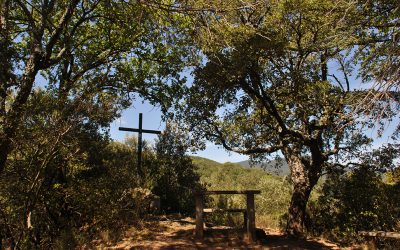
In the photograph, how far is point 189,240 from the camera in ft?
34.7

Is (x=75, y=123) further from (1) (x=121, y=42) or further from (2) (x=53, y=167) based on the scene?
(1) (x=121, y=42)

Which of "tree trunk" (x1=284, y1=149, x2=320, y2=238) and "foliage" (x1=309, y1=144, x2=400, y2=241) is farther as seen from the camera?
"tree trunk" (x1=284, y1=149, x2=320, y2=238)

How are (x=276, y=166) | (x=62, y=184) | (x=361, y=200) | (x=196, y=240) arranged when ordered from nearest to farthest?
(x=196, y=240), (x=62, y=184), (x=361, y=200), (x=276, y=166)

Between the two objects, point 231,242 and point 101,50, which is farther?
point 101,50

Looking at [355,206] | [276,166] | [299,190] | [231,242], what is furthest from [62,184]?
[355,206]

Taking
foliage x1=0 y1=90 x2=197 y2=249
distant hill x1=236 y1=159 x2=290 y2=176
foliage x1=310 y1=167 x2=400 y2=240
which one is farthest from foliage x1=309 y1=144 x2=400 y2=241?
foliage x1=0 y1=90 x2=197 y2=249

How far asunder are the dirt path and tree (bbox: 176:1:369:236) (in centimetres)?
166

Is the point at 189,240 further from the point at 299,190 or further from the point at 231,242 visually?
the point at 299,190

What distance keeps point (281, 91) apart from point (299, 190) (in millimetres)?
4032

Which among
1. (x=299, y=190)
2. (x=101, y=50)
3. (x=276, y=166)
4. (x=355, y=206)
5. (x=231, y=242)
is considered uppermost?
(x=101, y=50)

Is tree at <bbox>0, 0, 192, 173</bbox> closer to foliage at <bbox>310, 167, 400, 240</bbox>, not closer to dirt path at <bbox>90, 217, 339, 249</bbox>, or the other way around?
dirt path at <bbox>90, 217, 339, 249</bbox>

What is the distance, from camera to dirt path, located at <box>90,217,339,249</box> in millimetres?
10125

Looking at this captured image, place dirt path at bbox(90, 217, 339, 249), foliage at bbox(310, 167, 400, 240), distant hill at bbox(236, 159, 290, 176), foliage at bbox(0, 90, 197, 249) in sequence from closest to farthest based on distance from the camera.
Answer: foliage at bbox(0, 90, 197, 249) → dirt path at bbox(90, 217, 339, 249) → foliage at bbox(310, 167, 400, 240) → distant hill at bbox(236, 159, 290, 176)

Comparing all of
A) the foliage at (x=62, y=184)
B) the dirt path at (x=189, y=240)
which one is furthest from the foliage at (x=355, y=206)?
the foliage at (x=62, y=184)
